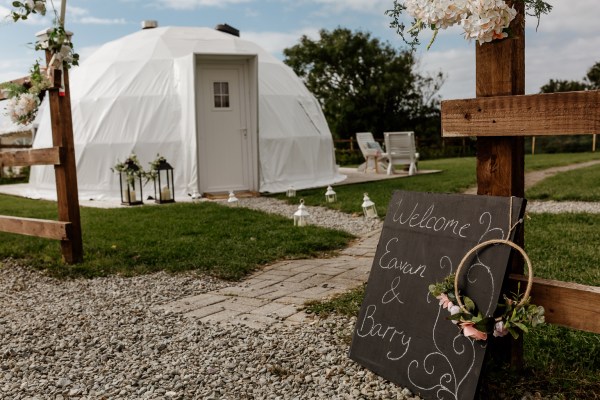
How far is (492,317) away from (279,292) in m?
2.26

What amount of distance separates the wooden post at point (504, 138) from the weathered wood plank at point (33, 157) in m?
4.21

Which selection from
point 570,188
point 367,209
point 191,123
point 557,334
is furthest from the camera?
point 191,123

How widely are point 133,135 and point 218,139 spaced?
1.83 m

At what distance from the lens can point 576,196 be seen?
8695mm

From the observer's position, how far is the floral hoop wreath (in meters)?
2.20

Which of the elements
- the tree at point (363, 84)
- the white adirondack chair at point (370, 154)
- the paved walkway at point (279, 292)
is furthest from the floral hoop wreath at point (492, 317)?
the tree at point (363, 84)

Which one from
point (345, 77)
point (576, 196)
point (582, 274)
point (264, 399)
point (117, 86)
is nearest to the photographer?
point (264, 399)

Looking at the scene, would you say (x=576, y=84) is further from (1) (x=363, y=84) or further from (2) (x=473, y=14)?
(2) (x=473, y=14)

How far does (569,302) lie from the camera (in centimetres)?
224

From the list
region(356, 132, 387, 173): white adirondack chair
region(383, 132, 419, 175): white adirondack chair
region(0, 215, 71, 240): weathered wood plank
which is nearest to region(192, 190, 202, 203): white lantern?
region(0, 215, 71, 240): weathered wood plank

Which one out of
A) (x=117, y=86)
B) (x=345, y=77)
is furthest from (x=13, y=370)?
(x=345, y=77)

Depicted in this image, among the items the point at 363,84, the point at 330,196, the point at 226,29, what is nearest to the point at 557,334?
the point at 330,196

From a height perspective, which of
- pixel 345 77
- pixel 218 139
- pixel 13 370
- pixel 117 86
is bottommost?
pixel 13 370

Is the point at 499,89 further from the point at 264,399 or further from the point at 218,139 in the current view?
the point at 218,139
